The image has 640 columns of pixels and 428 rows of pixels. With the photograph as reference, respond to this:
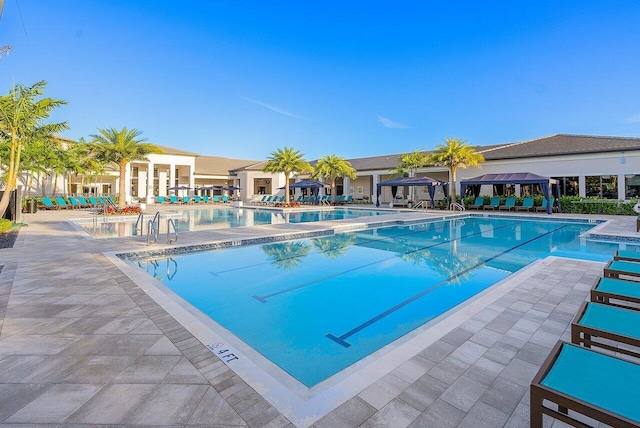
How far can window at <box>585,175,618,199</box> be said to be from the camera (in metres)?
18.8

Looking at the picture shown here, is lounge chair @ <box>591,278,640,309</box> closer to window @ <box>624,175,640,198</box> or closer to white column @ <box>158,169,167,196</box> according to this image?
window @ <box>624,175,640,198</box>

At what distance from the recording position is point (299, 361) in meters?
3.47

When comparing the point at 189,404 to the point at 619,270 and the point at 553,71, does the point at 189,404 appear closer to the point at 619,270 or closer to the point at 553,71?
the point at 619,270

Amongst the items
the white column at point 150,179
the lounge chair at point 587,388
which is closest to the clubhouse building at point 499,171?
the white column at point 150,179

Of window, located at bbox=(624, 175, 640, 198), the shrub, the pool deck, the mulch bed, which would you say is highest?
window, located at bbox=(624, 175, 640, 198)

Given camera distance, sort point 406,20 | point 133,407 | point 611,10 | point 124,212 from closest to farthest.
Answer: point 133,407 → point 611,10 → point 124,212 → point 406,20

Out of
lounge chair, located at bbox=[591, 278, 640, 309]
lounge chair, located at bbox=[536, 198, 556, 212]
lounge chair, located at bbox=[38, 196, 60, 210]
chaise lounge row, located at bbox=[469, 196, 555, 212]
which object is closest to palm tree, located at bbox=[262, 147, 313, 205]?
chaise lounge row, located at bbox=[469, 196, 555, 212]

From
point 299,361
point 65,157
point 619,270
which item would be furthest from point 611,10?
point 65,157

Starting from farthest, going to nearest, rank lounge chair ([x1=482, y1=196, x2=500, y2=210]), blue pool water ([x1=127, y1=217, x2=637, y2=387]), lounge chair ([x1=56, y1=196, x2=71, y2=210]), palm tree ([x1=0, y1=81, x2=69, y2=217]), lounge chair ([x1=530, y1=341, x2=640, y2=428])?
lounge chair ([x1=56, y1=196, x2=71, y2=210])
lounge chair ([x1=482, y1=196, x2=500, y2=210])
palm tree ([x1=0, y1=81, x2=69, y2=217])
blue pool water ([x1=127, y1=217, x2=637, y2=387])
lounge chair ([x1=530, y1=341, x2=640, y2=428])

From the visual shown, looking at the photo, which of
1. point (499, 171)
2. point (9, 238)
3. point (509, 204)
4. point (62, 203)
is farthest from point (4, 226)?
point (499, 171)

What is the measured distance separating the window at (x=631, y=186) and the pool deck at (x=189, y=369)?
19.5 m

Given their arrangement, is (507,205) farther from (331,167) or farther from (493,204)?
(331,167)

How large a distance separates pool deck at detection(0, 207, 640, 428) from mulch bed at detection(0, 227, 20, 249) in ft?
16.1

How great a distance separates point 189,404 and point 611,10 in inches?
795
